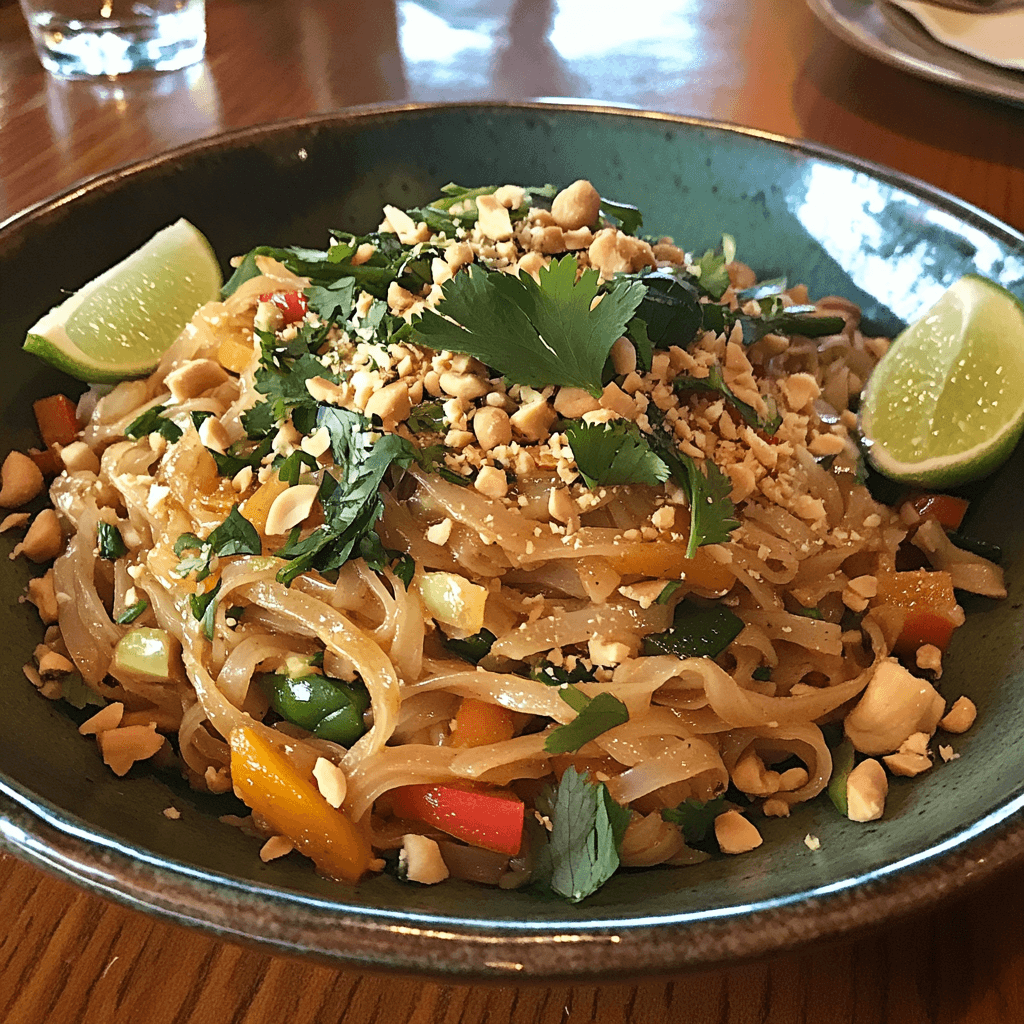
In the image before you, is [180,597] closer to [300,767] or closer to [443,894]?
[300,767]

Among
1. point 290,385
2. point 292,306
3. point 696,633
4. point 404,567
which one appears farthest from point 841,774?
point 292,306

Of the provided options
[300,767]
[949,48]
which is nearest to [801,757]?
[300,767]

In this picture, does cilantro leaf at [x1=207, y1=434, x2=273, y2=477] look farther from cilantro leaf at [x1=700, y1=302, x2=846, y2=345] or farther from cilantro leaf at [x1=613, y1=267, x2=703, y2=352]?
cilantro leaf at [x1=700, y1=302, x2=846, y2=345]

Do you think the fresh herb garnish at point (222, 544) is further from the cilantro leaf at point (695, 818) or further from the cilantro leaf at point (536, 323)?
the cilantro leaf at point (695, 818)

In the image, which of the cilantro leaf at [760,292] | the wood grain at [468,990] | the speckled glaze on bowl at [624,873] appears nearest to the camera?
the speckled glaze on bowl at [624,873]

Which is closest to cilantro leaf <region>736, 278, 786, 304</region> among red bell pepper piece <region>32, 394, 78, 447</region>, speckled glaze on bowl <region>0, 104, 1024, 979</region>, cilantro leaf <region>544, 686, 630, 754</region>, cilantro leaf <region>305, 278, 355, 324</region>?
speckled glaze on bowl <region>0, 104, 1024, 979</region>

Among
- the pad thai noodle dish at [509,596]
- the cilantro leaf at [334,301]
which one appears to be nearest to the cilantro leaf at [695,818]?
the pad thai noodle dish at [509,596]

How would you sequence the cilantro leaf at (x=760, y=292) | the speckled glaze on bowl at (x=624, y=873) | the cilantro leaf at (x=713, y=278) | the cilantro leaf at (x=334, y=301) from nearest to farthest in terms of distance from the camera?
the speckled glaze on bowl at (x=624, y=873) < the cilantro leaf at (x=334, y=301) < the cilantro leaf at (x=713, y=278) < the cilantro leaf at (x=760, y=292)
